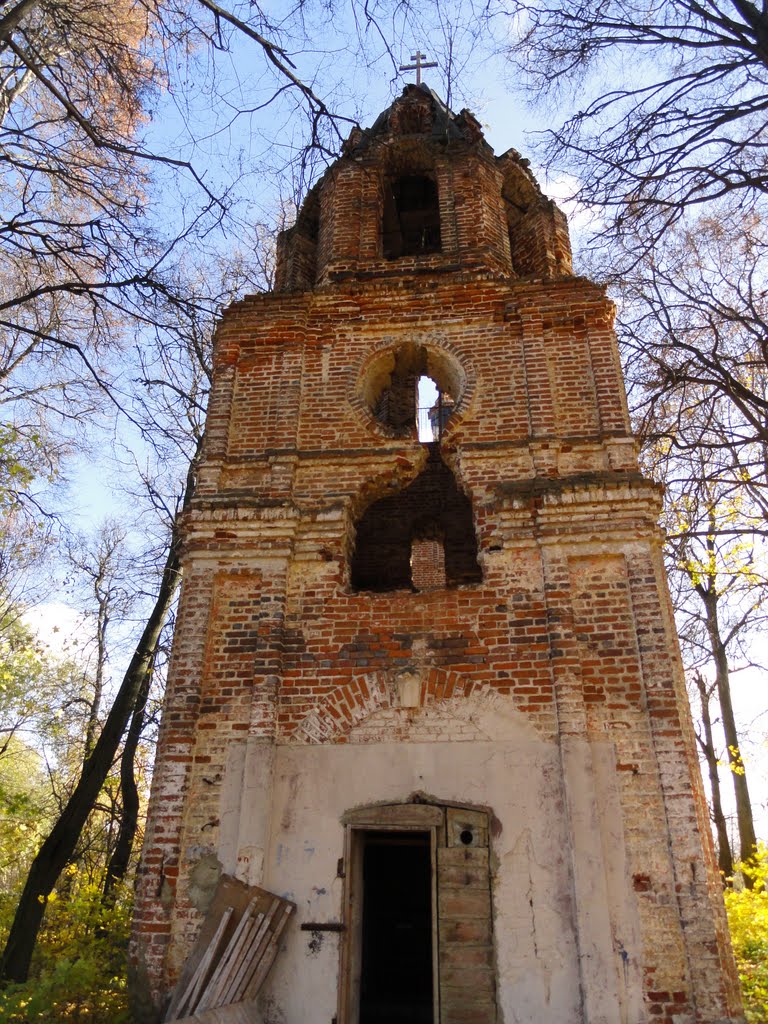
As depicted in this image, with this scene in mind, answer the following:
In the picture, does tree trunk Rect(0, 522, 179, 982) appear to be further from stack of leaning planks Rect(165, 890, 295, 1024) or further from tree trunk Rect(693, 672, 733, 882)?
tree trunk Rect(693, 672, 733, 882)

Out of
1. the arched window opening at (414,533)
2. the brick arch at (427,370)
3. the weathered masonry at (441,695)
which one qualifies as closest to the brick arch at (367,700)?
the weathered masonry at (441,695)

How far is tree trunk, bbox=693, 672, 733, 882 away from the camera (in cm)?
1443

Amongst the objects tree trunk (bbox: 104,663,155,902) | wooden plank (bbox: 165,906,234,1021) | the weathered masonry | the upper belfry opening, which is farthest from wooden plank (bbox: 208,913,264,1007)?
the upper belfry opening

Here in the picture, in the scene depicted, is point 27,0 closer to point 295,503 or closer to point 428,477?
point 295,503

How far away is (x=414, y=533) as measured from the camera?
395 inches

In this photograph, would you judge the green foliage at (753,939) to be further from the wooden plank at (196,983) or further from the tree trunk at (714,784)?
the wooden plank at (196,983)

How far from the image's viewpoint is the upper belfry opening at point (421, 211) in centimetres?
960

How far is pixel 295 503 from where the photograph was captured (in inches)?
291

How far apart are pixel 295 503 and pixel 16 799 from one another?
792 cm

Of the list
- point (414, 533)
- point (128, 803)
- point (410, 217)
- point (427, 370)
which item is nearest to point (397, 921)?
point (414, 533)

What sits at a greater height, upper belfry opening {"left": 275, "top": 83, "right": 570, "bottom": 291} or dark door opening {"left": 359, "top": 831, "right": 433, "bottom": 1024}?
upper belfry opening {"left": 275, "top": 83, "right": 570, "bottom": 291}

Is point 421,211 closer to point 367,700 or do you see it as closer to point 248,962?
point 367,700

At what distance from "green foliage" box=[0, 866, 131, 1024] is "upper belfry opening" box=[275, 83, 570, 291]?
770 centimetres

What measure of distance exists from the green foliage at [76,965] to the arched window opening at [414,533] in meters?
5.07
